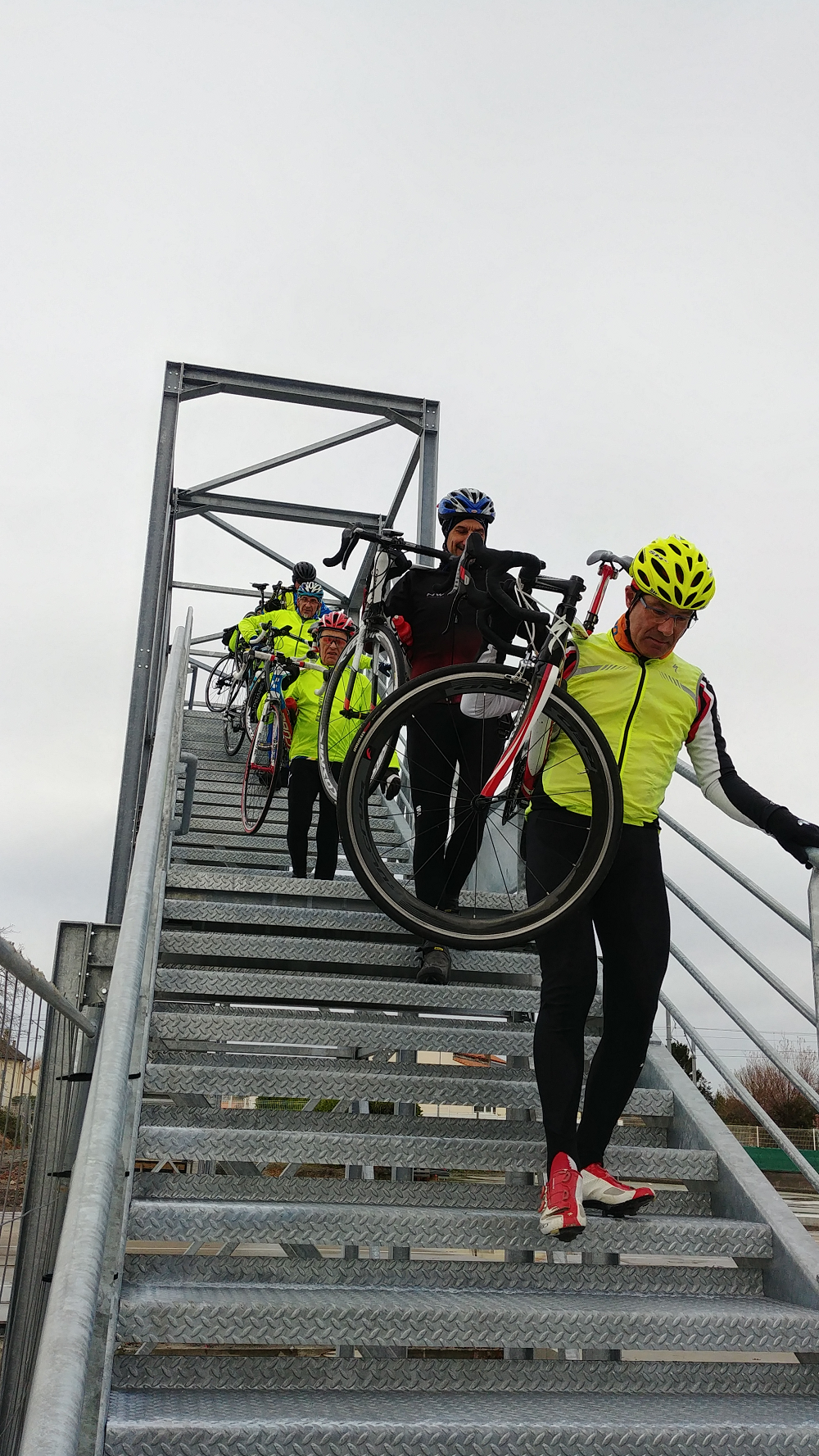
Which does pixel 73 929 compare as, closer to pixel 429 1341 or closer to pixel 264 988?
pixel 264 988

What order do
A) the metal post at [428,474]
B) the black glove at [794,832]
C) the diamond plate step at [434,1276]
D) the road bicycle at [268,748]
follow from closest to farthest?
the diamond plate step at [434,1276] → the black glove at [794,832] → the road bicycle at [268,748] → the metal post at [428,474]

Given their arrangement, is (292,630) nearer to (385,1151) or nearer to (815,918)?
(385,1151)

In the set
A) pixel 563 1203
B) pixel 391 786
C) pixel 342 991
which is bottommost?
pixel 563 1203

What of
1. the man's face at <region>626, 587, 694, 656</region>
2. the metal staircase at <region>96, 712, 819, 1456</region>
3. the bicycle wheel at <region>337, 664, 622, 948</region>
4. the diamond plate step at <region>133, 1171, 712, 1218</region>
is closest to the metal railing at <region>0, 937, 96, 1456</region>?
the metal staircase at <region>96, 712, 819, 1456</region>

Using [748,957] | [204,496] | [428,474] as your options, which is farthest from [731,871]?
[204,496]

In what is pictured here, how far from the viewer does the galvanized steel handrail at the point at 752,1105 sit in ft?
9.49

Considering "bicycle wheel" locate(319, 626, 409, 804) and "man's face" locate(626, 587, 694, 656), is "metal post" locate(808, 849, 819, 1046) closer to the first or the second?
"man's face" locate(626, 587, 694, 656)

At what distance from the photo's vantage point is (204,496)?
9945mm

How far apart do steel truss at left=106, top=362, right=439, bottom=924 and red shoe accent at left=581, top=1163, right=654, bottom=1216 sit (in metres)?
4.76

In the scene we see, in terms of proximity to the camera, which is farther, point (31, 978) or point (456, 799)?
point (456, 799)

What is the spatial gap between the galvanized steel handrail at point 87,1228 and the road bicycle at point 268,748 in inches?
190

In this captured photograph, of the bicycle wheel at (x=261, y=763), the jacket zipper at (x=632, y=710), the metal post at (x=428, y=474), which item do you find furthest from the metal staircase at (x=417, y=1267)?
the metal post at (x=428, y=474)

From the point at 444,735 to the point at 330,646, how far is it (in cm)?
233

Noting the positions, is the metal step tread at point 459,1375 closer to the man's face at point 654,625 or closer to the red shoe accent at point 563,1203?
the red shoe accent at point 563,1203
